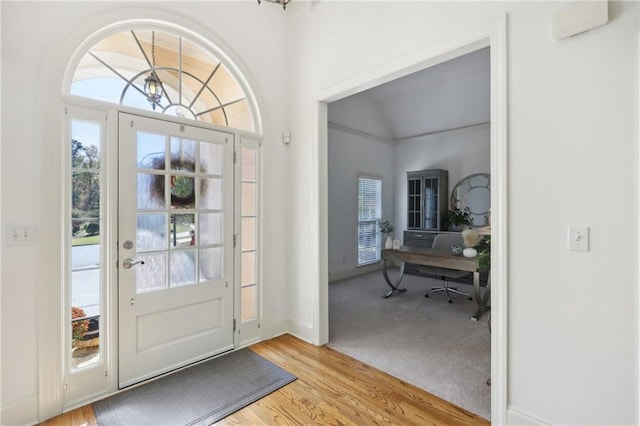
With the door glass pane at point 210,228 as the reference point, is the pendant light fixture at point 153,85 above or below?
above

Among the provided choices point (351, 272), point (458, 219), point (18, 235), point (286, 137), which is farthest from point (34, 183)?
point (458, 219)

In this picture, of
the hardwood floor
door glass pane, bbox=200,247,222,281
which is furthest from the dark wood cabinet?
door glass pane, bbox=200,247,222,281

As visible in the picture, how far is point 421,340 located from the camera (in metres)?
3.05

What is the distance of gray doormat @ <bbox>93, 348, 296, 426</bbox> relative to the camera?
76.2 inches

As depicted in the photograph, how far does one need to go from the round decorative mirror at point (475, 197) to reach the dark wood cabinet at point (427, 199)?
22 cm

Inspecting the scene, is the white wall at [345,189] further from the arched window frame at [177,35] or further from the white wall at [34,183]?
the white wall at [34,183]

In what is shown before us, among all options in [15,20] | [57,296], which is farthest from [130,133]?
[57,296]

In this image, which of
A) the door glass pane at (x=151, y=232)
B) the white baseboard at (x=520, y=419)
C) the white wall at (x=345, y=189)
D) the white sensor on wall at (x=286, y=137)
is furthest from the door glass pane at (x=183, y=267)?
the white wall at (x=345, y=189)

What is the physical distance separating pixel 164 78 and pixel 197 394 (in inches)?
96.0

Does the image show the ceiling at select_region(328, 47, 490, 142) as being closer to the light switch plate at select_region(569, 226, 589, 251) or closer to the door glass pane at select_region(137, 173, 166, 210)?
the light switch plate at select_region(569, 226, 589, 251)

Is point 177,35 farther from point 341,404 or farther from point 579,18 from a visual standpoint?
point 341,404

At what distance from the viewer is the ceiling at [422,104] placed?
4759mm

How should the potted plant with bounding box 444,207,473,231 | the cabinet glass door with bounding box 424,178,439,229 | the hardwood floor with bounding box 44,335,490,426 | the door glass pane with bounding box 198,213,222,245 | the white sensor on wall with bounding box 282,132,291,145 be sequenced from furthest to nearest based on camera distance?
the cabinet glass door with bounding box 424,178,439,229 → the potted plant with bounding box 444,207,473,231 → the white sensor on wall with bounding box 282,132,291,145 → the door glass pane with bounding box 198,213,222,245 → the hardwood floor with bounding box 44,335,490,426

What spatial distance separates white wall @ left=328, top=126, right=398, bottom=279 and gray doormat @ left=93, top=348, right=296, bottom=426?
3.22m
